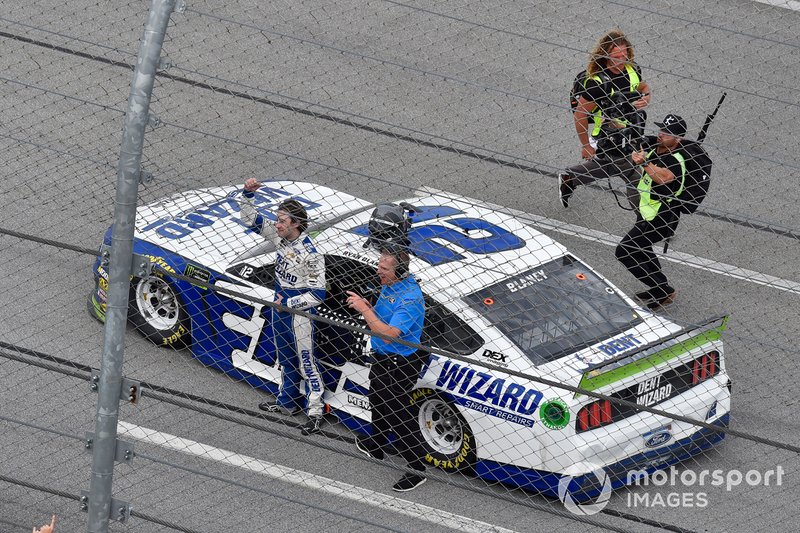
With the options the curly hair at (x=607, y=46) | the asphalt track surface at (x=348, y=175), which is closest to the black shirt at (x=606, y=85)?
the curly hair at (x=607, y=46)

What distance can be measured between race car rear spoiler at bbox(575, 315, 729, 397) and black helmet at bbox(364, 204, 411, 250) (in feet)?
4.31

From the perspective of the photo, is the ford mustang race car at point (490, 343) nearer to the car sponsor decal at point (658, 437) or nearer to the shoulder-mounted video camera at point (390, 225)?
the car sponsor decal at point (658, 437)

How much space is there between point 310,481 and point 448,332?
1.22 m

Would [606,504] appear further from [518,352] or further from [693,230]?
[693,230]

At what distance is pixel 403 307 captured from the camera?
286 inches

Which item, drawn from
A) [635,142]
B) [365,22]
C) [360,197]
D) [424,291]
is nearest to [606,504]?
[424,291]

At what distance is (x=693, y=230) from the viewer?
10.3 m

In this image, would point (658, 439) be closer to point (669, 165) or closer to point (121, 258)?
point (669, 165)

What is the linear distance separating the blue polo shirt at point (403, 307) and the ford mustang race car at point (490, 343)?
28 centimetres

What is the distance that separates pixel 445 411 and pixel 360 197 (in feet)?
6.63

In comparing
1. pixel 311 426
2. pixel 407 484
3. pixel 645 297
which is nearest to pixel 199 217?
pixel 311 426

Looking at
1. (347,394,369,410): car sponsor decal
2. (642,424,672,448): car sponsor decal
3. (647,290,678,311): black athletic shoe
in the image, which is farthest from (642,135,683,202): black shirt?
(347,394,369,410): car sponsor decal

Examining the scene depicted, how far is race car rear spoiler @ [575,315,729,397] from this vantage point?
7375 mm

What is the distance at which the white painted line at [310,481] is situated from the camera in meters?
7.66
